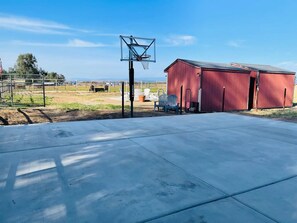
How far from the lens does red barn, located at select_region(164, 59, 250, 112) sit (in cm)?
1081

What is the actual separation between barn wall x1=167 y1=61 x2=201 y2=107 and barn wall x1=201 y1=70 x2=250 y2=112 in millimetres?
411

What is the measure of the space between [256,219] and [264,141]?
9.07ft

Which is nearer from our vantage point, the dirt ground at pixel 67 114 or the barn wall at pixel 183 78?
the dirt ground at pixel 67 114

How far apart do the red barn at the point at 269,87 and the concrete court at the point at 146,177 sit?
9.01m

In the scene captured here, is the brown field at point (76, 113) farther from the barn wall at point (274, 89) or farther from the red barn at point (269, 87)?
the barn wall at point (274, 89)

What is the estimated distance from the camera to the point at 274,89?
526 inches

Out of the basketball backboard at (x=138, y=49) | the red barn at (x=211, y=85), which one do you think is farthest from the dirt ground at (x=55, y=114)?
the basketball backboard at (x=138, y=49)

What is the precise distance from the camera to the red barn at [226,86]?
10.9 meters

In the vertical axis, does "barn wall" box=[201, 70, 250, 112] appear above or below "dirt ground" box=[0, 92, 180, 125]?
above

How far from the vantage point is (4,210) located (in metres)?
1.77

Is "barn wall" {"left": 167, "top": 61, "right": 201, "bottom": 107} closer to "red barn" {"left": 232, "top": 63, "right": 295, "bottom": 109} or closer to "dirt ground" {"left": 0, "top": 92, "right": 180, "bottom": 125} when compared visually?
"dirt ground" {"left": 0, "top": 92, "right": 180, "bottom": 125}

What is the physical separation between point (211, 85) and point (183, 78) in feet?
5.10

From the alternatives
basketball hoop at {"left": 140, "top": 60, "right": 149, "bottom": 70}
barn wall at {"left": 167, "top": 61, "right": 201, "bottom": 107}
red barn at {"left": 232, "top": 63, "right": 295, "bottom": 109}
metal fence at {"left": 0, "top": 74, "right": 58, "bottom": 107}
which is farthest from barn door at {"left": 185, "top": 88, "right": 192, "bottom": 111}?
metal fence at {"left": 0, "top": 74, "right": 58, "bottom": 107}

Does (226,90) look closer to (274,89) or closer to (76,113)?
(274,89)
